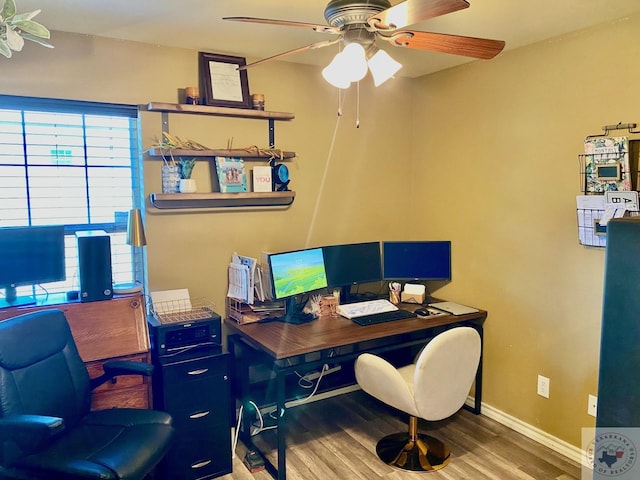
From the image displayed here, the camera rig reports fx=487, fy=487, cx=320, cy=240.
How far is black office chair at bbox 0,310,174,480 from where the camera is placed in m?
1.80

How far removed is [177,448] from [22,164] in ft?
5.43

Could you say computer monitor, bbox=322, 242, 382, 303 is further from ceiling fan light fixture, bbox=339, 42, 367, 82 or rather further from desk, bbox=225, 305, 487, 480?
ceiling fan light fixture, bbox=339, 42, 367, 82

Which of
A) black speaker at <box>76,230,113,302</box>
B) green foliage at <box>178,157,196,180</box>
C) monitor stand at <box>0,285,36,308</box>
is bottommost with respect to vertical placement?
monitor stand at <box>0,285,36,308</box>

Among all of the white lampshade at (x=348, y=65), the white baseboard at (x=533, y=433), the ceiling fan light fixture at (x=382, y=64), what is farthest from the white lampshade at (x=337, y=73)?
the white baseboard at (x=533, y=433)

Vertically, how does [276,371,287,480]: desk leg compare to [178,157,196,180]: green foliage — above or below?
below

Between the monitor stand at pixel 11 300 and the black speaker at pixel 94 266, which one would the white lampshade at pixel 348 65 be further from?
the monitor stand at pixel 11 300

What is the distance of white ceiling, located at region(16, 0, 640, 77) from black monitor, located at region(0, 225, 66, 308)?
1.00 m

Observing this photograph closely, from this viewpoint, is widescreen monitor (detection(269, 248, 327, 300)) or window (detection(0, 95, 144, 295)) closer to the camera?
window (detection(0, 95, 144, 295))

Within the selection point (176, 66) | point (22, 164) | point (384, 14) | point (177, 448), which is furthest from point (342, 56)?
point (177, 448)

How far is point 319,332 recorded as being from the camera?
106 inches

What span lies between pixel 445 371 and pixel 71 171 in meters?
2.24

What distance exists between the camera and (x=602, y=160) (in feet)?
8.07

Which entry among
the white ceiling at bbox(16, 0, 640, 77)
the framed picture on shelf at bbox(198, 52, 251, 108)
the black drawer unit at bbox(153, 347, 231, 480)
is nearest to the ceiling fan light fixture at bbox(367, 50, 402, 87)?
the white ceiling at bbox(16, 0, 640, 77)

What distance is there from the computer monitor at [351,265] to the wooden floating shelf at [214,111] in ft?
2.90
